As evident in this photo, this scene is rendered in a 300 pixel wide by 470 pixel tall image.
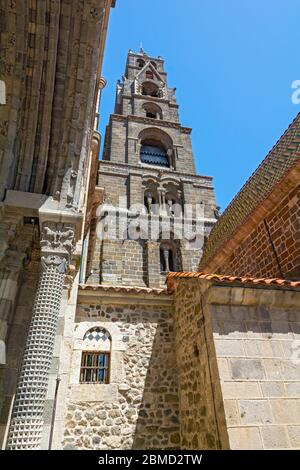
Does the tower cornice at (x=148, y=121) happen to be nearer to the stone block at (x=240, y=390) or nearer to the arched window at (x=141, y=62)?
the arched window at (x=141, y=62)

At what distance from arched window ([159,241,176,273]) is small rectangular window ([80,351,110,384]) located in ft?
25.3

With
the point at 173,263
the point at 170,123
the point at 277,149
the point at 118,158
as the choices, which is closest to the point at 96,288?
the point at 277,149

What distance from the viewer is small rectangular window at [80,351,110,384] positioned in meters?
5.24

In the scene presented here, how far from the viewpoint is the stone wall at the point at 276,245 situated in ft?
18.4

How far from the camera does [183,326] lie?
542 cm

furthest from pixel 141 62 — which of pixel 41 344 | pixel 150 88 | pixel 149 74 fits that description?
pixel 41 344

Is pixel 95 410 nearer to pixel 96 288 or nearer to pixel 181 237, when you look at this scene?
pixel 96 288

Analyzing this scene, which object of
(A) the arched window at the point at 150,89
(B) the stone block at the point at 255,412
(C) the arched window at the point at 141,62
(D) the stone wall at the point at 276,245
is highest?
(C) the arched window at the point at 141,62

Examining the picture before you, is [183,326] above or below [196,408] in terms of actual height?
above

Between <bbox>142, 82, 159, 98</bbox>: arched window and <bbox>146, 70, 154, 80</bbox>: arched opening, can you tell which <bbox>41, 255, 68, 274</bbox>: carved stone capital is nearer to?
<bbox>142, 82, 159, 98</bbox>: arched window

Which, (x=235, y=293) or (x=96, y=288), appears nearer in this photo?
(x=235, y=293)

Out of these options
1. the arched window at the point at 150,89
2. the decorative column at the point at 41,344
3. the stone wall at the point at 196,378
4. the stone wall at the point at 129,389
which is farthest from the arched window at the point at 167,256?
the arched window at the point at 150,89

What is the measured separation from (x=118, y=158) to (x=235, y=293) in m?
14.1

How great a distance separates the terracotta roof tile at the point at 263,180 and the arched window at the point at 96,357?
435cm
